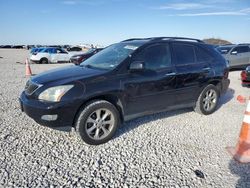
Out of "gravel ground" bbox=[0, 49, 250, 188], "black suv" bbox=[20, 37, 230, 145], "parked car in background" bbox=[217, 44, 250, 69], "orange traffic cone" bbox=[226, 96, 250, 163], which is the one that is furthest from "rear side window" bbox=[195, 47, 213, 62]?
"parked car in background" bbox=[217, 44, 250, 69]

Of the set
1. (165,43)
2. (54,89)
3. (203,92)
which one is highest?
(165,43)

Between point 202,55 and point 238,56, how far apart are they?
1054cm

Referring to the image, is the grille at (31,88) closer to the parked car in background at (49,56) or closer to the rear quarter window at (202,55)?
the rear quarter window at (202,55)

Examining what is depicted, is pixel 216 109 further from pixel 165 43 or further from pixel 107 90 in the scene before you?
pixel 107 90

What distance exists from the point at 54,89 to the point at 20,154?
1115 millimetres

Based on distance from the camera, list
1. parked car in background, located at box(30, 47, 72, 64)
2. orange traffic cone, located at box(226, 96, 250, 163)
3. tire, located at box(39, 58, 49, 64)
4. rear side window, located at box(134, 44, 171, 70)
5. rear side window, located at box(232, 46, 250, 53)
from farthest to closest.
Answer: tire, located at box(39, 58, 49, 64)
parked car in background, located at box(30, 47, 72, 64)
rear side window, located at box(232, 46, 250, 53)
rear side window, located at box(134, 44, 171, 70)
orange traffic cone, located at box(226, 96, 250, 163)

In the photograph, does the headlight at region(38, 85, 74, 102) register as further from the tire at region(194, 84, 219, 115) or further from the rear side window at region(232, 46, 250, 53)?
the rear side window at region(232, 46, 250, 53)

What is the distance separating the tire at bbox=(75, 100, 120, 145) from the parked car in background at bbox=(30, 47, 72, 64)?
19108 millimetres

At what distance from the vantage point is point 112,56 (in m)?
4.80

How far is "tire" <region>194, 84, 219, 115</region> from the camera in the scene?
5.57 meters

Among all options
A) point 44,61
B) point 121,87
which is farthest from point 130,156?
point 44,61

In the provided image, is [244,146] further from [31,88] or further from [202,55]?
[31,88]

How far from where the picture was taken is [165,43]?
195 inches

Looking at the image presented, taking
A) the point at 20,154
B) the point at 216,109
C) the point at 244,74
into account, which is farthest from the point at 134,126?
the point at 244,74
